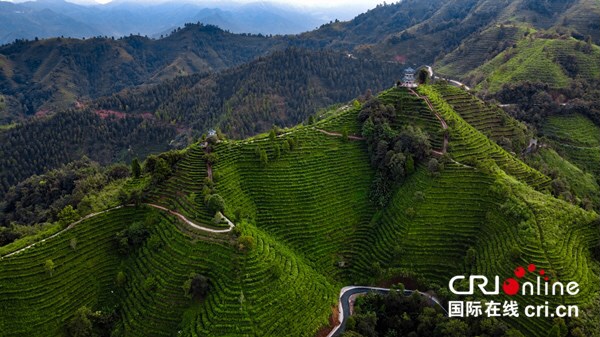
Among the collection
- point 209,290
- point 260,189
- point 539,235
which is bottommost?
point 209,290

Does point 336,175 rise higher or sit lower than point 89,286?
higher

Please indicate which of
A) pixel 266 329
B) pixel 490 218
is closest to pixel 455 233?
pixel 490 218

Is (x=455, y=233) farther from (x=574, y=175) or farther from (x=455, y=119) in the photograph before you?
(x=574, y=175)

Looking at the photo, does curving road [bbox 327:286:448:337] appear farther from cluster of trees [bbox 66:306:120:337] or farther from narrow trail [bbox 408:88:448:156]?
cluster of trees [bbox 66:306:120:337]

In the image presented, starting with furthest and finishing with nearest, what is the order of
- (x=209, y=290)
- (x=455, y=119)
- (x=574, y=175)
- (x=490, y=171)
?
1. (x=574, y=175)
2. (x=455, y=119)
3. (x=490, y=171)
4. (x=209, y=290)

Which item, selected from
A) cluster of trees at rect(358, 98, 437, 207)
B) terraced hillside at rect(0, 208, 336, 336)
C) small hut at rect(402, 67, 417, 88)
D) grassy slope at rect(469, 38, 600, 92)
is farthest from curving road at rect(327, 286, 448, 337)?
grassy slope at rect(469, 38, 600, 92)

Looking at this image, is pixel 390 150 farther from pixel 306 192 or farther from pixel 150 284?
pixel 150 284
